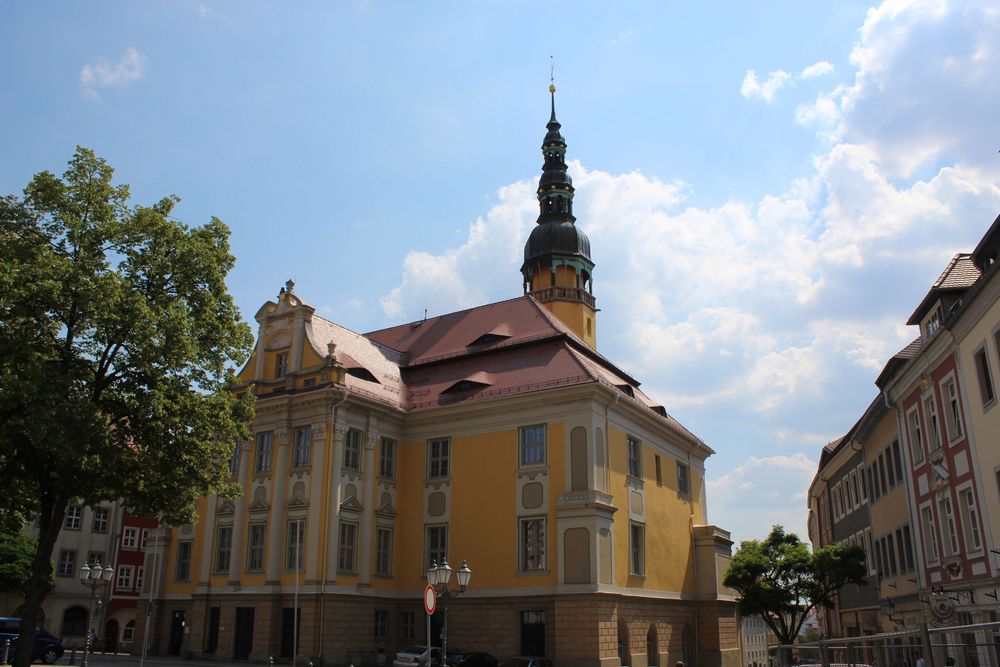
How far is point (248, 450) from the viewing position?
3809 centimetres

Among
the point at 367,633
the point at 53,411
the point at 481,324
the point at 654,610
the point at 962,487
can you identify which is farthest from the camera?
the point at 481,324

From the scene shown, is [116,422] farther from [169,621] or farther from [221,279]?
[169,621]

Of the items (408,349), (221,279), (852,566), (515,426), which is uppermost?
(408,349)

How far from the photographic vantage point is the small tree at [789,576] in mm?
35250

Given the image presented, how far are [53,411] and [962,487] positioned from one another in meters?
25.0

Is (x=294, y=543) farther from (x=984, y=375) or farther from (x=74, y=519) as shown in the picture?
(x=74, y=519)

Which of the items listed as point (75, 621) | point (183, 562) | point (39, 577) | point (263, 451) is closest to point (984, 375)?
point (39, 577)

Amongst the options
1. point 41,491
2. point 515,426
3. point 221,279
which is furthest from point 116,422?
point 515,426

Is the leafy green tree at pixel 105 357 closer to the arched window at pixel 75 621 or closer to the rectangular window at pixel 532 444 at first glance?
the rectangular window at pixel 532 444

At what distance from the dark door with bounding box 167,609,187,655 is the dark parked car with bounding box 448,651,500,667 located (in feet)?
48.1

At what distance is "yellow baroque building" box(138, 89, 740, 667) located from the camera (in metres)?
33.2

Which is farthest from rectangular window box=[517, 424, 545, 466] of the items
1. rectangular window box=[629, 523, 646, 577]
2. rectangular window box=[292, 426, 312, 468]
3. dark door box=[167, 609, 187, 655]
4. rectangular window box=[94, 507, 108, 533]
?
rectangular window box=[94, 507, 108, 533]

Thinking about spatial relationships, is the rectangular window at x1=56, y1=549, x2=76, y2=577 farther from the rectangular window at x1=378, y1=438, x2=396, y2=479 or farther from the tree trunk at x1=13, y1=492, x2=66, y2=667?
the tree trunk at x1=13, y1=492, x2=66, y2=667

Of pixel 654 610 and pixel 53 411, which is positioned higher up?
pixel 53 411
